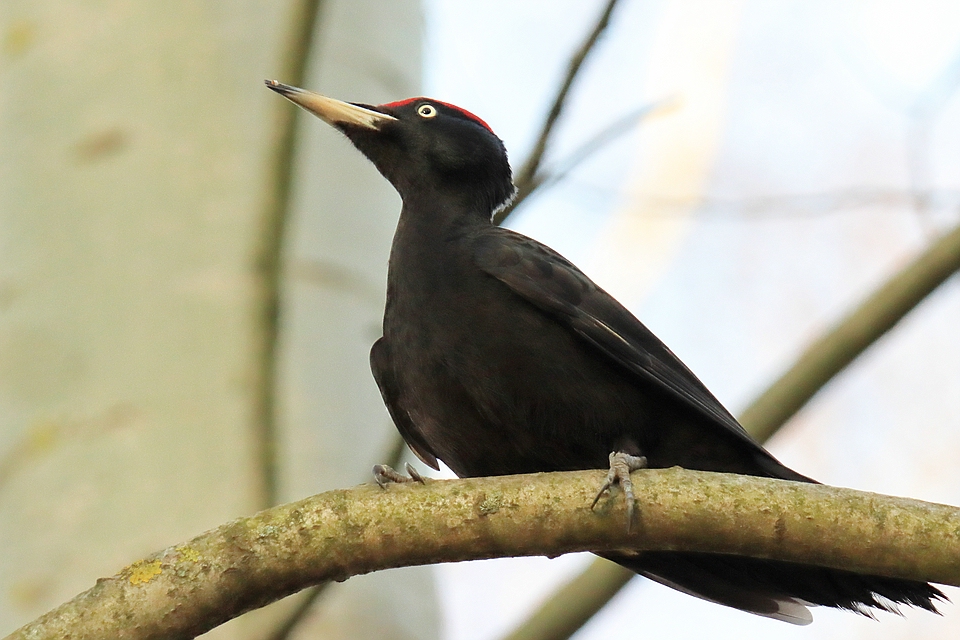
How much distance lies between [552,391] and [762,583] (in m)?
0.77

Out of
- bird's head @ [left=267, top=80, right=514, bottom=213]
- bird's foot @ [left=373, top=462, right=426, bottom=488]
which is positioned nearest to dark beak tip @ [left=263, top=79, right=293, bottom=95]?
bird's head @ [left=267, top=80, right=514, bottom=213]

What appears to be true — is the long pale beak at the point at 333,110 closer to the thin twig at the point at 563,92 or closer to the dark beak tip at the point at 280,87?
the dark beak tip at the point at 280,87

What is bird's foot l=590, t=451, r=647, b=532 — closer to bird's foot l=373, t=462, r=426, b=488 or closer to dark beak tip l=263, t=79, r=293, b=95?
bird's foot l=373, t=462, r=426, b=488

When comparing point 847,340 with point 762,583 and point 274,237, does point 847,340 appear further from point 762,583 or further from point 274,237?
point 274,237

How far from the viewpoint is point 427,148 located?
4.23m

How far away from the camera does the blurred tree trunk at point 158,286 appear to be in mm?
3285

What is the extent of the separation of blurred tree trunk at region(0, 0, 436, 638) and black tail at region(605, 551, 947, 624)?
68 cm

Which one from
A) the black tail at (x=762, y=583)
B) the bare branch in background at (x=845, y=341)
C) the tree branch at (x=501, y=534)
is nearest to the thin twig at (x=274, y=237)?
the tree branch at (x=501, y=534)

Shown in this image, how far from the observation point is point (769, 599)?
338 centimetres

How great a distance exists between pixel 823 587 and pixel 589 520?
0.98 meters

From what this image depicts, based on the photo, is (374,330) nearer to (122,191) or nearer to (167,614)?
(122,191)

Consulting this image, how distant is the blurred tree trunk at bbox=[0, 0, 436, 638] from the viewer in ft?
10.8

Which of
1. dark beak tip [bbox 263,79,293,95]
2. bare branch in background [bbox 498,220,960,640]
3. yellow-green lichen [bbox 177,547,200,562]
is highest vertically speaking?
dark beak tip [bbox 263,79,293,95]

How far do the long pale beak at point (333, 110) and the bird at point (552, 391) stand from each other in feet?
0.07
